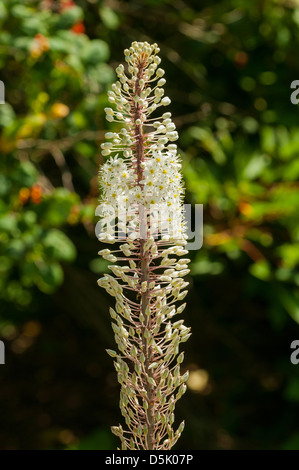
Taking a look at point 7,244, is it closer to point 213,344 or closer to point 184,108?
point 184,108

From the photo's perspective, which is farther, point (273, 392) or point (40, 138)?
point (273, 392)

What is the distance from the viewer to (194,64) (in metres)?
4.55

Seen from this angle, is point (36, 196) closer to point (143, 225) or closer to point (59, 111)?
point (59, 111)

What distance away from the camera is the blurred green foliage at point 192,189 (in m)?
3.22

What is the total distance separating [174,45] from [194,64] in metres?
0.32

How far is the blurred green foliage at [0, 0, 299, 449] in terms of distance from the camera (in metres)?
3.22

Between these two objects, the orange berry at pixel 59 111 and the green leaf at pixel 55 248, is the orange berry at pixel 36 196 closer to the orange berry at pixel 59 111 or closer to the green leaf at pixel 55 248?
the green leaf at pixel 55 248

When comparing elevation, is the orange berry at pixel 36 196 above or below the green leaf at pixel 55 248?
above

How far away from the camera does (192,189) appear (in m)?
3.64

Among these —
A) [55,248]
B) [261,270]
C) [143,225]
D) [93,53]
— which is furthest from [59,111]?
[143,225]

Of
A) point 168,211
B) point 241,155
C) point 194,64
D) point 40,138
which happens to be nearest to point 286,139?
point 241,155

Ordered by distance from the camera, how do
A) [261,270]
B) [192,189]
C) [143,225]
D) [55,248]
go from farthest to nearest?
1. [192,189]
2. [261,270]
3. [55,248]
4. [143,225]

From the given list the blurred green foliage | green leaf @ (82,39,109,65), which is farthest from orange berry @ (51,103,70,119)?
green leaf @ (82,39,109,65)

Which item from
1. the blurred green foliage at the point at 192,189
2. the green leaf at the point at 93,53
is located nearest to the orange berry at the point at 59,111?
the blurred green foliage at the point at 192,189
